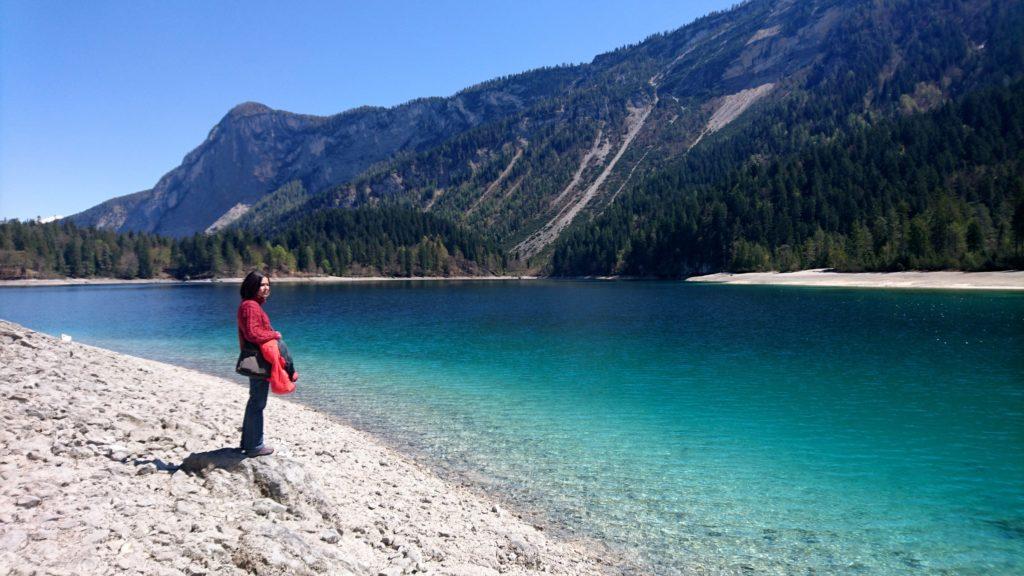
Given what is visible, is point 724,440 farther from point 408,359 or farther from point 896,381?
point 408,359

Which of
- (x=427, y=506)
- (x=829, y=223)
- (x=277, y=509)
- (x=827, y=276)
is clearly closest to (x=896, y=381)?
(x=427, y=506)

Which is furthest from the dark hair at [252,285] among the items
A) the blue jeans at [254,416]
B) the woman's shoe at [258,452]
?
the woman's shoe at [258,452]

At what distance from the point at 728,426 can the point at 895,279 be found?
90751mm

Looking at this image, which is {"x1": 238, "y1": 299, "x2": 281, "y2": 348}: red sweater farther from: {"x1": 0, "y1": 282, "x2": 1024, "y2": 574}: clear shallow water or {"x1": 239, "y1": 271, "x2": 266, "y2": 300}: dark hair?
{"x1": 0, "y1": 282, "x2": 1024, "y2": 574}: clear shallow water

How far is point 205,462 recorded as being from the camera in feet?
27.4

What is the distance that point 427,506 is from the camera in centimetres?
1019

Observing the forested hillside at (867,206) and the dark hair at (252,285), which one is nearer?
the dark hair at (252,285)

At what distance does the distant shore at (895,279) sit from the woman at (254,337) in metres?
90.4

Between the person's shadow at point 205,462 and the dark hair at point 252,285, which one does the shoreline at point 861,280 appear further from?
the person's shadow at point 205,462

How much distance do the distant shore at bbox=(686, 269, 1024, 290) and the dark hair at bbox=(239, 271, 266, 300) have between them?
90452mm

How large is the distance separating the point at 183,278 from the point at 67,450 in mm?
196774

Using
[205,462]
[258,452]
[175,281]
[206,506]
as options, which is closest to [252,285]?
[258,452]

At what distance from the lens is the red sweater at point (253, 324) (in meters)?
8.38

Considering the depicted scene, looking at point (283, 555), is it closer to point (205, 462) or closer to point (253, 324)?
point (205, 462)
